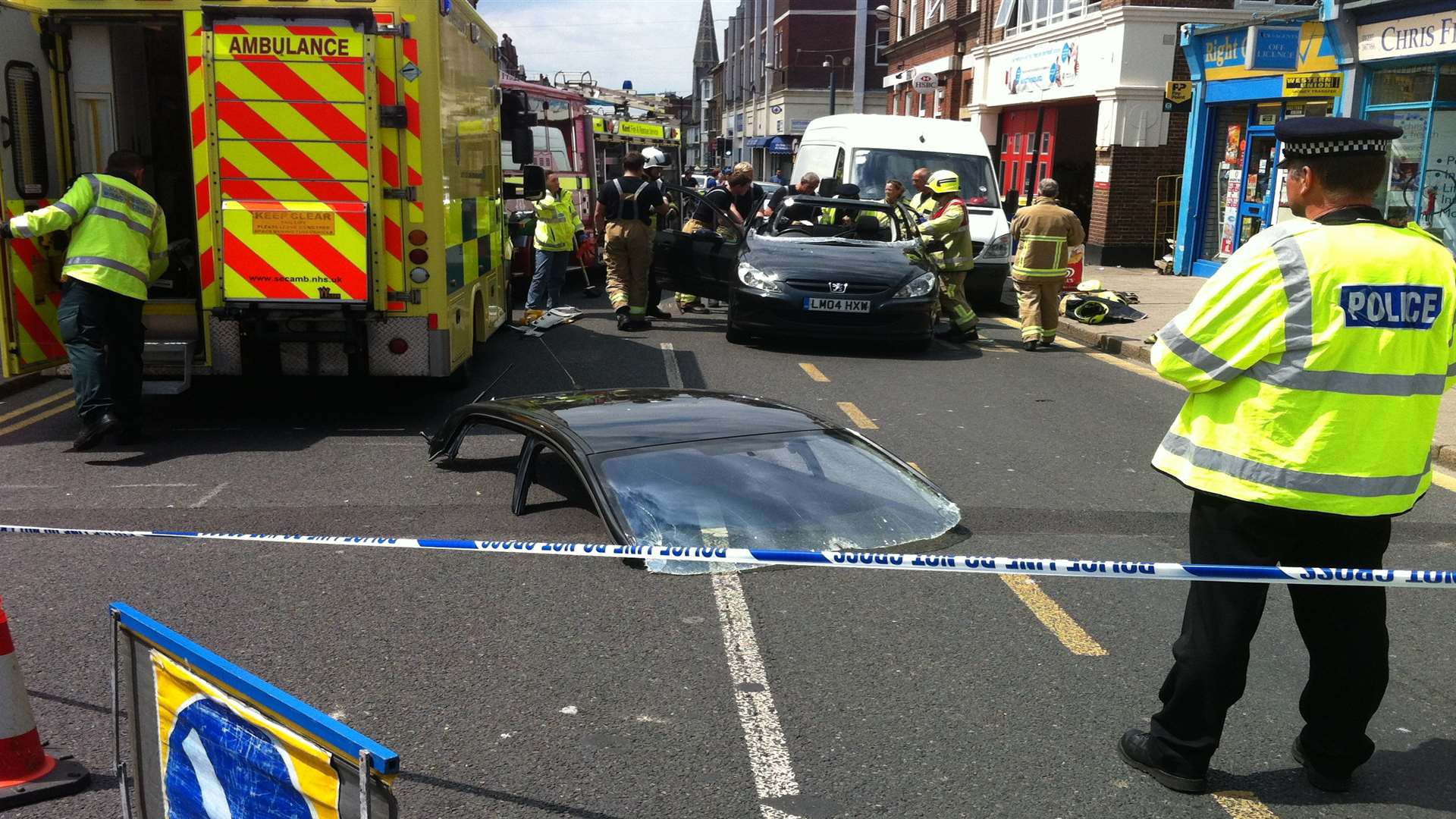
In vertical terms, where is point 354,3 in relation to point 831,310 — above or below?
above

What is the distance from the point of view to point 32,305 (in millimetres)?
8242

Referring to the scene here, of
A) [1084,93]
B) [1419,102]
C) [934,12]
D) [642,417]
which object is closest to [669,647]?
[642,417]

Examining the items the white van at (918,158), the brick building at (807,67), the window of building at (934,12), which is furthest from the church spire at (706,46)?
the white van at (918,158)

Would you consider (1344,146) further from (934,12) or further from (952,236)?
(934,12)

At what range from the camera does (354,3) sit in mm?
7949

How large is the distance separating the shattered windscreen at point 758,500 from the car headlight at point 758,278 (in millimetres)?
7121

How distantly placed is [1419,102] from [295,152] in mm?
13248

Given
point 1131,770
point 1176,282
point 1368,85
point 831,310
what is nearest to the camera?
point 1131,770

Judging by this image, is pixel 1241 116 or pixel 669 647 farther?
pixel 1241 116

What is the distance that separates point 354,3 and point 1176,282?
16052 millimetres

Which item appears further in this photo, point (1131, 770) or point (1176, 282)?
point (1176, 282)

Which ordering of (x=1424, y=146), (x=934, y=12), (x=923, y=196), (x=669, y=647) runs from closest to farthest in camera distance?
(x=669, y=647), (x=1424, y=146), (x=923, y=196), (x=934, y=12)

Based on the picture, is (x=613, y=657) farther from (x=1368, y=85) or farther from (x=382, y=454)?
(x=1368, y=85)

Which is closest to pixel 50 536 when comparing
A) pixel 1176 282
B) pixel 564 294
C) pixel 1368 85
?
pixel 564 294
